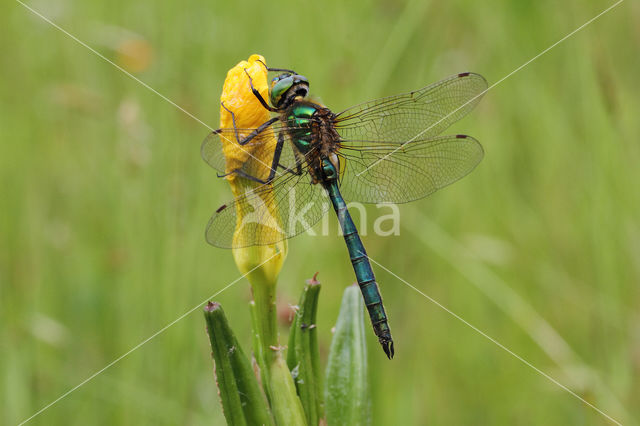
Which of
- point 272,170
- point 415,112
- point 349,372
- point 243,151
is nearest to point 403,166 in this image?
point 415,112

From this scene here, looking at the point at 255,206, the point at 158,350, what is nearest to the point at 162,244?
the point at 158,350

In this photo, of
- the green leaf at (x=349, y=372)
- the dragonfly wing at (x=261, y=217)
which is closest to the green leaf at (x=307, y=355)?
the green leaf at (x=349, y=372)

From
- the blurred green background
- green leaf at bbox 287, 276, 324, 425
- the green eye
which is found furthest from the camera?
the blurred green background

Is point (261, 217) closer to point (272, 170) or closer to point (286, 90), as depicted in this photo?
point (272, 170)

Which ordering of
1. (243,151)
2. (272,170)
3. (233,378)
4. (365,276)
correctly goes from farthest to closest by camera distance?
(365,276) → (272,170) → (243,151) → (233,378)

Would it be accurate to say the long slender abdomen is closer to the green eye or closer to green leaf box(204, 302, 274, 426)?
the green eye

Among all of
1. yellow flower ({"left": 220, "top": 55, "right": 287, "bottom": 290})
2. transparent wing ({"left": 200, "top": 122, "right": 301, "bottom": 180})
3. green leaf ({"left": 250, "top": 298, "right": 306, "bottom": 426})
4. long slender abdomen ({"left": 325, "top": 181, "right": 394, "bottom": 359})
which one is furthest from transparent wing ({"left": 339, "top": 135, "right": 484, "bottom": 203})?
green leaf ({"left": 250, "top": 298, "right": 306, "bottom": 426})
